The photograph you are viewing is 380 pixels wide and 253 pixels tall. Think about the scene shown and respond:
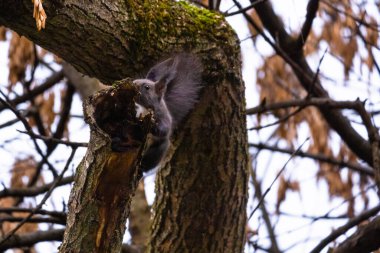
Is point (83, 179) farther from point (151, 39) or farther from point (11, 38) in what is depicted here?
point (11, 38)

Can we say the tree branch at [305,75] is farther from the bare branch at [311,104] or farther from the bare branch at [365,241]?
the bare branch at [365,241]

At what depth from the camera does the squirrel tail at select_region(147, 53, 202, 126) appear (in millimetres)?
2746

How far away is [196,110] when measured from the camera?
2.92 m

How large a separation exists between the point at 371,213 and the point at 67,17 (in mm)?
1780

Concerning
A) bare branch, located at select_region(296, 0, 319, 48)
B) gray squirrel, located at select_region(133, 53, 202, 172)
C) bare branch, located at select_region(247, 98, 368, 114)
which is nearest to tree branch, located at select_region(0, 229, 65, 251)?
gray squirrel, located at select_region(133, 53, 202, 172)

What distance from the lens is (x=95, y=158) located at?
1.94 m

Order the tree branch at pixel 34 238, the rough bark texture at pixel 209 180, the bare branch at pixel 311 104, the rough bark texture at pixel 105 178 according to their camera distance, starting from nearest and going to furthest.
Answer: the rough bark texture at pixel 105 178 → the rough bark texture at pixel 209 180 → the tree branch at pixel 34 238 → the bare branch at pixel 311 104

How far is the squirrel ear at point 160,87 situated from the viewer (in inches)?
108

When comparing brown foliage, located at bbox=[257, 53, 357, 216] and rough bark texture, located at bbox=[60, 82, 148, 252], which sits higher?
brown foliage, located at bbox=[257, 53, 357, 216]

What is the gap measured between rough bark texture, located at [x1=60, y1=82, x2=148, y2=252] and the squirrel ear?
815mm

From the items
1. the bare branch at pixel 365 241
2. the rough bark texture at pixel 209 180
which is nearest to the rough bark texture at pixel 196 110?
the rough bark texture at pixel 209 180

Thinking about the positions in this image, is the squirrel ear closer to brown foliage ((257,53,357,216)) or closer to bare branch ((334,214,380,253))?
bare branch ((334,214,380,253))

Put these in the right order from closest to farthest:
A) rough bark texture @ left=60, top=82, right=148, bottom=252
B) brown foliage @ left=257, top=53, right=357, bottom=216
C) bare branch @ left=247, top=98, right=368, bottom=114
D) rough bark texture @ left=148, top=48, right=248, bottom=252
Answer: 1. rough bark texture @ left=60, top=82, right=148, bottom=252
2. rough bark texture @ left=148, top=48, right=248, bottom=252
3. bare branch @ left=247, top=98, right=368, bottom=114
4. brown foliage @ left=257, top=53, right=357, bottom=216

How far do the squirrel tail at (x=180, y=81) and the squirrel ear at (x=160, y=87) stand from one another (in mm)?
18
